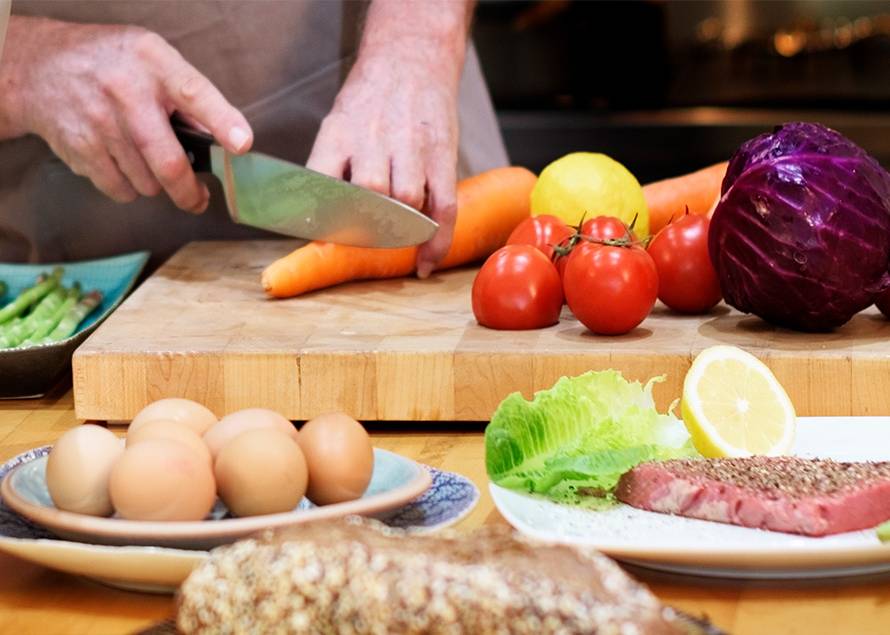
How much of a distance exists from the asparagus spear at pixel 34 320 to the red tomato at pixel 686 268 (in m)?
0.90

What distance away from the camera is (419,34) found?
243 cm

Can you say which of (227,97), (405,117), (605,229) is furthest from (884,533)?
(227,97)

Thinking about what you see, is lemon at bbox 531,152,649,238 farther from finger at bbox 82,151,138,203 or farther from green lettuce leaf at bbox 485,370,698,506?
green lettuce leaf at bbox 485,370,698,506

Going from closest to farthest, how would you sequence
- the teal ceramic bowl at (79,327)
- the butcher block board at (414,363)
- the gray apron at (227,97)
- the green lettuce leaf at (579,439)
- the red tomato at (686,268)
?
1. the green lettuce leaf at (579,439)
2. the butcher block board at (414,363)
3. the teal ceramic bowl at (79,327)
4. the red tomato at (686,268)
5. the gray apron at (227,97)

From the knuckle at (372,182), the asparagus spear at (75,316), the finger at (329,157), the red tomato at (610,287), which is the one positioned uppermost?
the finger at (329,157)

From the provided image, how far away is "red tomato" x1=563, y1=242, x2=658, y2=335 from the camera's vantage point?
6.20 feet

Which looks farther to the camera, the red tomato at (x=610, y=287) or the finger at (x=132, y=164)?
the finger at (x=132, y=164)

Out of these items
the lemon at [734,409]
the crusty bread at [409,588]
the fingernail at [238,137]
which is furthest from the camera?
the fingernail at [238,137]

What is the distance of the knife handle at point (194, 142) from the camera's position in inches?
88.2

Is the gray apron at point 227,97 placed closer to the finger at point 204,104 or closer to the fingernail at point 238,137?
the finger at point 204,104

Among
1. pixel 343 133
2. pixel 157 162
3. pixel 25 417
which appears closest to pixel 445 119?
pixel 343 133

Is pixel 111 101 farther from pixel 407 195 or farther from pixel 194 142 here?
pixel 407 195

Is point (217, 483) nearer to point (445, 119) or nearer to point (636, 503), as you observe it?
point (636, 503)

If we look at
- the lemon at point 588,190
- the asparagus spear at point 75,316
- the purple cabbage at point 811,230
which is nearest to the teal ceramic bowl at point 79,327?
the asparagus spear at point 75,316
